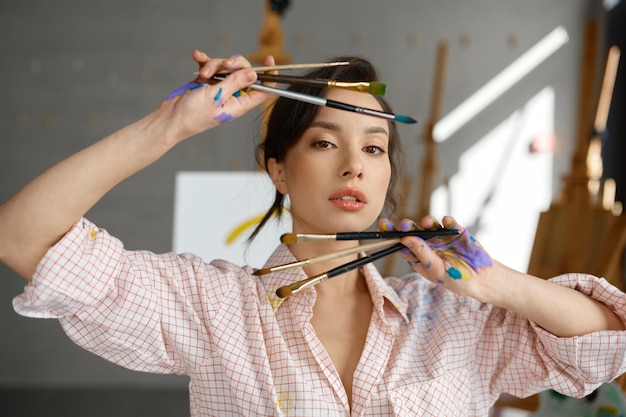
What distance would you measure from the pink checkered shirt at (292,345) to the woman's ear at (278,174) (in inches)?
7.4

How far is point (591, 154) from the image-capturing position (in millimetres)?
Result: 2750

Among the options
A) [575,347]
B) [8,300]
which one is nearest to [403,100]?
[8,300]

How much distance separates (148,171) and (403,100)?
1511 millimetres

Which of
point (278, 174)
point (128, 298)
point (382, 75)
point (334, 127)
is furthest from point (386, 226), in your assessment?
→ point (382, 75)

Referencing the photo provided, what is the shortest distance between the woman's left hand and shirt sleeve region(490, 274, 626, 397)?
0.17 m

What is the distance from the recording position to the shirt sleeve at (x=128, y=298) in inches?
37.6

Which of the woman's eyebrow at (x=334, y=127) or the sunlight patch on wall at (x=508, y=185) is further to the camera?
the sunlight patch on wall at (x=508, y=185)

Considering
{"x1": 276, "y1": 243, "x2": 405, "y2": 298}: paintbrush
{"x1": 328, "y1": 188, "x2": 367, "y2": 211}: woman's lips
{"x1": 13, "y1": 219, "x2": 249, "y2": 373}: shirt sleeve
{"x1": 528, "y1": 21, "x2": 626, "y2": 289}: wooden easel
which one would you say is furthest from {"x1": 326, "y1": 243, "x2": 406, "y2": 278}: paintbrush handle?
{"x1": 528, "y1": 21, "x2": 626, "y2": 289}: wooden easel

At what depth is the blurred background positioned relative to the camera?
383cm

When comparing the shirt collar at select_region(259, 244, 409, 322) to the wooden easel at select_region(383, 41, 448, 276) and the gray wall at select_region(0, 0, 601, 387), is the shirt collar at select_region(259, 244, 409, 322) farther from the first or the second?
the gray wall at select_region(0, 0, 601, 387)

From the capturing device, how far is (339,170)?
117cm

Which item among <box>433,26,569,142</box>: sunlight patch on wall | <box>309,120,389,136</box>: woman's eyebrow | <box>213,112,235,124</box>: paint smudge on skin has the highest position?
<box>433,26,569,142</box>: sunlight patch on wall

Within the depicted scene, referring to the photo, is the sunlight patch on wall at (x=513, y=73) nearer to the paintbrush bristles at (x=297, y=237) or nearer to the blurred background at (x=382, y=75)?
the blurred background at (x=382, y=75)

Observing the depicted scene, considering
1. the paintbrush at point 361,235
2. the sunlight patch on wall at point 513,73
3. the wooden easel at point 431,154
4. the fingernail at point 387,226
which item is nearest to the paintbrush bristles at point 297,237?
the paintbrush at point 361,235
